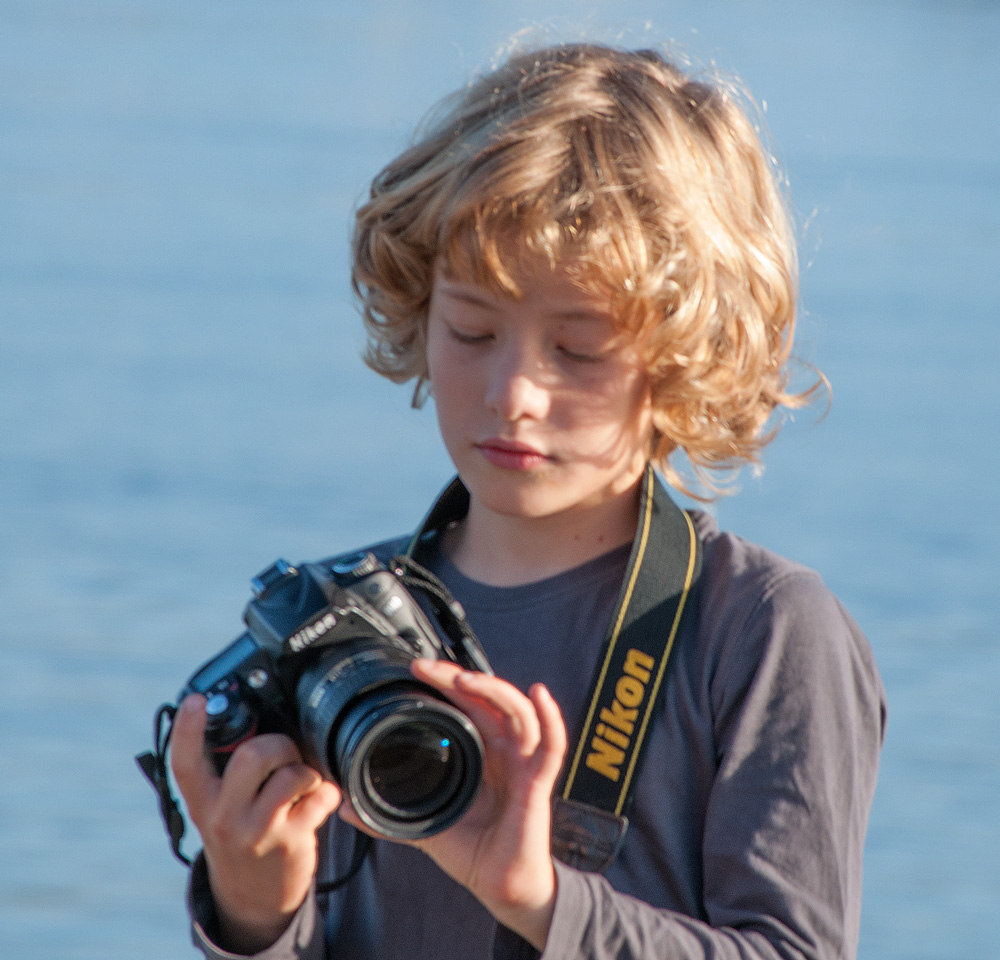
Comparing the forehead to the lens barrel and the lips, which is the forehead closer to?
the lips

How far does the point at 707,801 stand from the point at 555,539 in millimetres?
285

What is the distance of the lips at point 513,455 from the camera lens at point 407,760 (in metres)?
0.28

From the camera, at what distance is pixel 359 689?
3.87ft

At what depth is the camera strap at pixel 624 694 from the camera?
1.35 meters

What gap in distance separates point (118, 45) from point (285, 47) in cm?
137

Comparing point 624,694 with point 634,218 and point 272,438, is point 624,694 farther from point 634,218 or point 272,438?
point 272,438

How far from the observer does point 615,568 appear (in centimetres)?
147

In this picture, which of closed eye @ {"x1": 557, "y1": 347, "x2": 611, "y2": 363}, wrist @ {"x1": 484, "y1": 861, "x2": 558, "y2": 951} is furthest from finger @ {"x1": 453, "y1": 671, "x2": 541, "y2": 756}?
closed eye @ {"x1": 557, "y1": 347, "x2": 611, "y2": 363}

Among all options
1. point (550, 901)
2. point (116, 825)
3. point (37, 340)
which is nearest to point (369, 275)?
point (550, 901)

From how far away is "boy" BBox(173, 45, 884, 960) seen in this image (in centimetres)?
125

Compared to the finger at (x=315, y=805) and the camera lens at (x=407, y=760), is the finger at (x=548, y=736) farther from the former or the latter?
the finger at (x=315, y=805)

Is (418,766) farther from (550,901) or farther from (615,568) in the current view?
(615,568)

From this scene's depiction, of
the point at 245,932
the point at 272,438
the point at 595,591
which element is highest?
the point at 272,438

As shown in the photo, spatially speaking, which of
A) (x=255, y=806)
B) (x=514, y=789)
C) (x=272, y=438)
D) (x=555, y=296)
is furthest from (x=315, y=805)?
(x=272, y=438)
